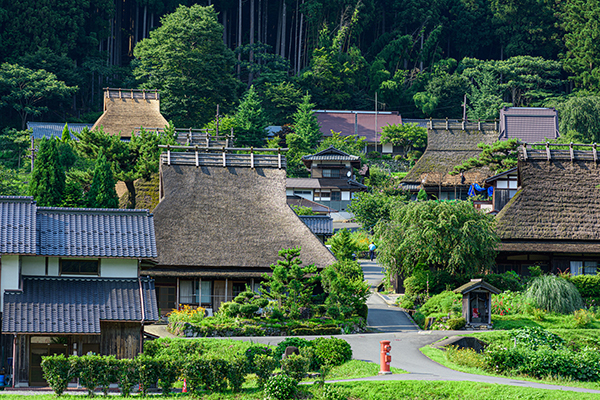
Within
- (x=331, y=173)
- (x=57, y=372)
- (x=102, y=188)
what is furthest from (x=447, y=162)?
(x=57, y=372)

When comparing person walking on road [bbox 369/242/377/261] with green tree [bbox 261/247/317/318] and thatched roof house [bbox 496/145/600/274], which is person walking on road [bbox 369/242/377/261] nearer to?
thatched roof house [bbox 496/145/600/274]

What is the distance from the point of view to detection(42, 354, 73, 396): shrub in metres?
21.9

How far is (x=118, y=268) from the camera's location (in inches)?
1052

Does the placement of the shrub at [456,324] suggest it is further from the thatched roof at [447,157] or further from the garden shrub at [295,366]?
the thatched roof at [447,157]

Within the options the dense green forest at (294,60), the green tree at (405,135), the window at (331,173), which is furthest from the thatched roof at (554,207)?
the green tree at (405,135)

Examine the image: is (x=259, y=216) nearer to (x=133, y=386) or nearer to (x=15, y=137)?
(x=133, y=386)

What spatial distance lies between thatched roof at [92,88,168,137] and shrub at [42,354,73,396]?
3700 cm

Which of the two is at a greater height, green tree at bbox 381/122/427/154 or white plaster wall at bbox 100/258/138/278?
green tree at bbox 381/122/427/154

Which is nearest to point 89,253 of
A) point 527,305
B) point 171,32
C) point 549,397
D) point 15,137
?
point 549,397

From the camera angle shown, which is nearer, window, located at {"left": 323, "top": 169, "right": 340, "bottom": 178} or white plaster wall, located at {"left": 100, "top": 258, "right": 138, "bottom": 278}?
white plaster wall, located at {"left": 100, "top": 258, "right": 138, "bottom": 278}

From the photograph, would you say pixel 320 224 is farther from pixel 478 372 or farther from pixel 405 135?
pixel 405 135

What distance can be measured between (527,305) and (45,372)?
21.4 meters

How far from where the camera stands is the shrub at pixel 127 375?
72.6 feet

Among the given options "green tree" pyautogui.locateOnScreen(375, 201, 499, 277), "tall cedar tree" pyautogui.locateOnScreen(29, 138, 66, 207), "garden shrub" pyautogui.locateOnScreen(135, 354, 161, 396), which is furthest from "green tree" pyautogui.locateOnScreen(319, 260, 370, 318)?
"tall cedar tree" pyautogui.locateOnScreen(29, 138, 66, 207)
